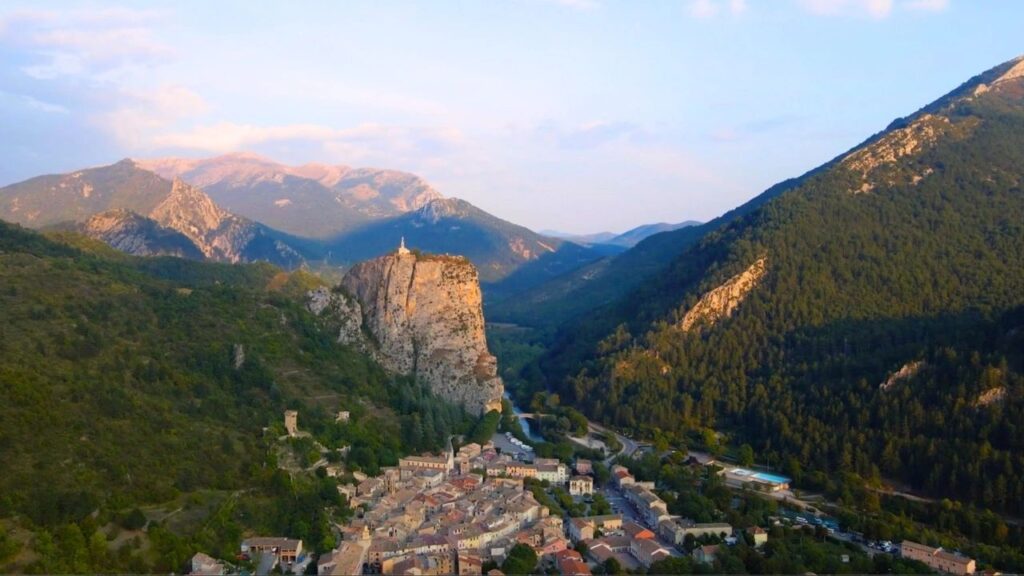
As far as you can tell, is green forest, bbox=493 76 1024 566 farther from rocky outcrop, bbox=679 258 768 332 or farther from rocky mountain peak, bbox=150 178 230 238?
rocky mountain peak, bbox=150 178 230 238

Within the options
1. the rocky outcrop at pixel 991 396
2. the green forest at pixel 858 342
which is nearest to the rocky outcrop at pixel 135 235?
the green forest at pixel 858 342

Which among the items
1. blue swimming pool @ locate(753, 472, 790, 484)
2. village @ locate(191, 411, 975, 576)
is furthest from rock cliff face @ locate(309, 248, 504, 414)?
blue swimming pool @ locate(753, 472, 790, 484)

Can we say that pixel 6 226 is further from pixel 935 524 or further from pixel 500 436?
pixel 935 524

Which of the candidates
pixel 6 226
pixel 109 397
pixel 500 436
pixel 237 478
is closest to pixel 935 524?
pixel 500 436

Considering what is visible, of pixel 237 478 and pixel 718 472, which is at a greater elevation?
pixel 237 478

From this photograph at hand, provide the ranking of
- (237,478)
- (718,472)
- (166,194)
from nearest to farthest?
(237,478)
(718,472)
(166,194)

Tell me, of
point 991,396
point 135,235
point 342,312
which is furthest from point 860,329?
point 135,235
